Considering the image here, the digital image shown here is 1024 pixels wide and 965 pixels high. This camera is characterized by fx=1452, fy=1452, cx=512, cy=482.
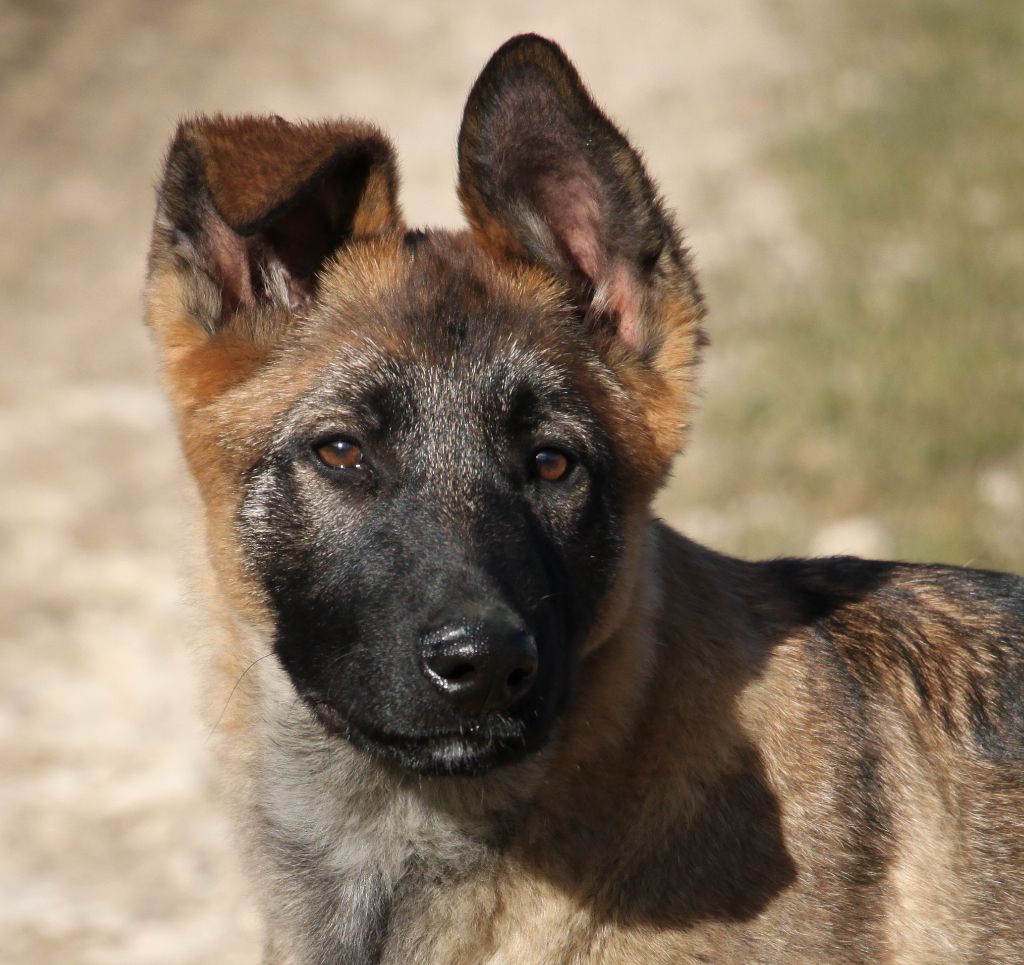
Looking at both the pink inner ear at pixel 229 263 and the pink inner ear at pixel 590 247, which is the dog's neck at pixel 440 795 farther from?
the pink inner ear at pixel 229 263

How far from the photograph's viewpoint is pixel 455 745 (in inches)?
143

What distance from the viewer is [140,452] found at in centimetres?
1038

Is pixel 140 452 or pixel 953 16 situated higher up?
pixel 953 16

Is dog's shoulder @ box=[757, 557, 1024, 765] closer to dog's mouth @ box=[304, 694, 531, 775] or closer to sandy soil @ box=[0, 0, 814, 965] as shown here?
dog's mouth @ box=[304, 694, 531, 775]

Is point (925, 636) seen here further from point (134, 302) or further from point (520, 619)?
point (134, 302)

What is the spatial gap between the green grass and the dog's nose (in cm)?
472

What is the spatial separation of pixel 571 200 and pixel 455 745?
1659mm

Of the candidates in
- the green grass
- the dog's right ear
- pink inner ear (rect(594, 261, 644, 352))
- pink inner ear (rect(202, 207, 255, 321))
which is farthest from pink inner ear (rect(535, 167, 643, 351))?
the green grass

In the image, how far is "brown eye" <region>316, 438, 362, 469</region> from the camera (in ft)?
12.8

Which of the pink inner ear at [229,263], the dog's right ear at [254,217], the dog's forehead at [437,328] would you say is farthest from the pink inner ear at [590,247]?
the pink inner ear at [229,263]

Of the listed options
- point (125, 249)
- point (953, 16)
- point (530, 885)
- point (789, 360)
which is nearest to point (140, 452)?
point (125, 249)

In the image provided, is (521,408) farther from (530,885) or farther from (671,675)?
(530,885)

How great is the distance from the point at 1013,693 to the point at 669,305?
1.58m

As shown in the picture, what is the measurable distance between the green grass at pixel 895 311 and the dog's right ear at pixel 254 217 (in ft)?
15.0
